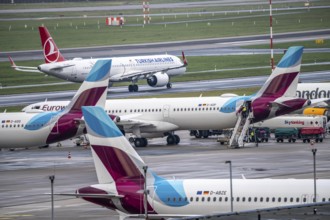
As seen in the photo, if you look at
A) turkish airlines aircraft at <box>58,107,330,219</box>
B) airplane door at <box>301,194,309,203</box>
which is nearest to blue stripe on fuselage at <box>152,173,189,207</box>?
turkish airlines aircraft at <box>58,107,330,219</box>

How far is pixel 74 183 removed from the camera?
67.0 m

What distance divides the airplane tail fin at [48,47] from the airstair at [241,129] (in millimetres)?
48401

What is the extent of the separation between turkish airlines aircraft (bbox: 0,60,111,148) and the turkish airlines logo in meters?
48.1

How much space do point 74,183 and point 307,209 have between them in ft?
101

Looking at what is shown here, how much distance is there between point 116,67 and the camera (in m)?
136

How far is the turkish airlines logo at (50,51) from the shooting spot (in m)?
131

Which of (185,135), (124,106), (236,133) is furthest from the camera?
(185,135)

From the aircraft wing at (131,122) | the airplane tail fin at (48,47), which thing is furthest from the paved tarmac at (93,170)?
the airplane tail fin at (48,47)

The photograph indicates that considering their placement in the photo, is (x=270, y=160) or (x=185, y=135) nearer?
(x=270, y=160)

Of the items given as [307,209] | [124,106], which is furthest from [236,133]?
[307,209]

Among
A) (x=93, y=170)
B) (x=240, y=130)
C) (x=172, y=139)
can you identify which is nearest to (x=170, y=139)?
(x=172, y=139)

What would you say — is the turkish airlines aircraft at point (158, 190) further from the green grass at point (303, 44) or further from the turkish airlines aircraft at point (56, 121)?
the green grass at point (303, 44)

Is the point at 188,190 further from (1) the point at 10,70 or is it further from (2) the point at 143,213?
(1) the point at 10,70

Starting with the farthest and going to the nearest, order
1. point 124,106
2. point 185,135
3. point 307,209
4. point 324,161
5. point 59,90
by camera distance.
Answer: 1. point 59,90
2. point 185,135
3. point 124,106
4. point 324,161
5. point 307,209
